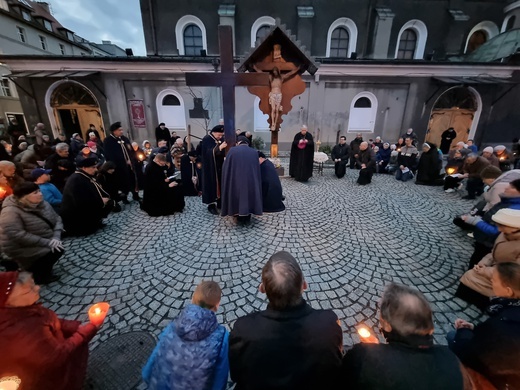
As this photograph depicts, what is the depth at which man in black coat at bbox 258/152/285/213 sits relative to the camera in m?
5.13

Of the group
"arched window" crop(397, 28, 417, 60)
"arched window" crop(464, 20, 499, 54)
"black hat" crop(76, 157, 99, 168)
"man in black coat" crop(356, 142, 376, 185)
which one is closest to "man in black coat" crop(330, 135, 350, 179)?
"man in black coat" crop(356, 142, 376, 185)

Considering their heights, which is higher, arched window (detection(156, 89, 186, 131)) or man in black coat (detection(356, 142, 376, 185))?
arched window (detection(156, 89, 186, 131))

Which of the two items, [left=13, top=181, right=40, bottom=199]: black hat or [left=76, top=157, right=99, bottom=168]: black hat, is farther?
[left=76, top=157, right=99, bottom=168]: black hat

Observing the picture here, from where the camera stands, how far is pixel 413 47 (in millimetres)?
16656

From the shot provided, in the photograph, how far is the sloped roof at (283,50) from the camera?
6895 mm

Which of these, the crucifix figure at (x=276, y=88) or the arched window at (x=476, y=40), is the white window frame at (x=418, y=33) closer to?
the arched window at (x=476, y=40)

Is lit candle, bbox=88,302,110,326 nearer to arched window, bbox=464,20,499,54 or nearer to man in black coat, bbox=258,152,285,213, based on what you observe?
man in black coat, bbox=258,152,285,213

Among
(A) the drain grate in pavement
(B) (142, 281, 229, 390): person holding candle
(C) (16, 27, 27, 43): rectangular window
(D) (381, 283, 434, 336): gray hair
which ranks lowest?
(A) the drain grate in pavement

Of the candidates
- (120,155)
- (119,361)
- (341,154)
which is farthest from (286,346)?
(341,154)

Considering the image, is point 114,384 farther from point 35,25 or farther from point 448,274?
point 35,25

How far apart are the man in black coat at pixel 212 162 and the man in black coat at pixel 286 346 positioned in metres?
4.43

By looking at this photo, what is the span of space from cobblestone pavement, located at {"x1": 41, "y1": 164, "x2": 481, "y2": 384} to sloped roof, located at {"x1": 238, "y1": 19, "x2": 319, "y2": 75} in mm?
4598

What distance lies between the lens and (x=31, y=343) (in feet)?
5.32

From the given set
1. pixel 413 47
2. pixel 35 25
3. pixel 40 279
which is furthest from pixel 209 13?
pixel 35 25
